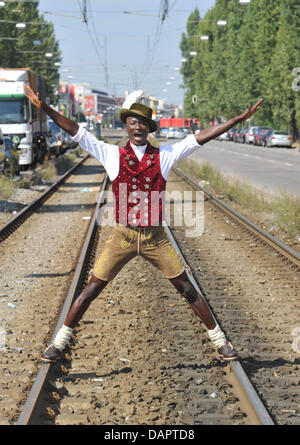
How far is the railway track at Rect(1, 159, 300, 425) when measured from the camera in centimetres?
493

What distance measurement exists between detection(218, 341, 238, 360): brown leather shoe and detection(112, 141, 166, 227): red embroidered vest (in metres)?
1.20

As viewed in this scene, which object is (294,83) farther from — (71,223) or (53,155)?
(71,223)

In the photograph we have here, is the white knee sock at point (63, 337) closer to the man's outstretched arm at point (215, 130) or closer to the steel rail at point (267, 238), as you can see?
the man's outstretched arm at point (215, 130)

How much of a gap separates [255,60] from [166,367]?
64.4 metres

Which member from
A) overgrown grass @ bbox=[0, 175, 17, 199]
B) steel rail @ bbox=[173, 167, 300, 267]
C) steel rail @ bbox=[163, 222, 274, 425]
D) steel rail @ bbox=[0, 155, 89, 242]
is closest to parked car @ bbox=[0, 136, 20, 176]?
overgrown grass @ bbox=[0, 175, 17, 199]

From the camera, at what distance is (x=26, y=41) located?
244ft

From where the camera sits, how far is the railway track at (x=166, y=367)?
4.93 m

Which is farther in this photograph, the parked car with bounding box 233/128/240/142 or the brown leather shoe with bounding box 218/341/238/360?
the parked car with bounding box 233/128/240/142

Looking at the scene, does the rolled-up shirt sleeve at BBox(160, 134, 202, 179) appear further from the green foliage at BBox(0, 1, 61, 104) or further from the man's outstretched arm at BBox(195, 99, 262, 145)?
the green foliage at BBox(0, 1, 61, 104)

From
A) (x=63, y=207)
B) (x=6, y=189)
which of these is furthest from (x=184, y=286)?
(x=6, y=189)

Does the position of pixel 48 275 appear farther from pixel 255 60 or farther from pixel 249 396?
pixel 255 60

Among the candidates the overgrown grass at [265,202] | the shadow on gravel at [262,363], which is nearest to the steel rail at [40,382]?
the shadow on gravel at [262,363]

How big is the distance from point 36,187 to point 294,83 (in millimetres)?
34150

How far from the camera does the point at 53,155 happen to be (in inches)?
1639
